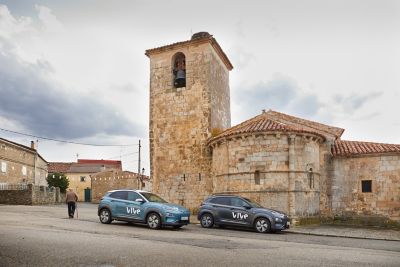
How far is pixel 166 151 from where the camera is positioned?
862 inches

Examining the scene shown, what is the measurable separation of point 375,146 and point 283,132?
569 centimetres

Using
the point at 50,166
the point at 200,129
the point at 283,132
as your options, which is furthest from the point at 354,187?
the point at 50,166

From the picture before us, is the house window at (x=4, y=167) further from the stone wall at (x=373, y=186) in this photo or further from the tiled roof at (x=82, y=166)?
the stone wall at (x=373, y=186)

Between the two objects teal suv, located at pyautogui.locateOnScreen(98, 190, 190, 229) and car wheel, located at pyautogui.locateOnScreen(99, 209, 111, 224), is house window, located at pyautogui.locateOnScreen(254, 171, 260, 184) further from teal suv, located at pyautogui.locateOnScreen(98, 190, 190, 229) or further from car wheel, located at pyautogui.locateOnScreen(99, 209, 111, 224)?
car wheel, located at pyautogui.locateOnScreen(99, 209, 111, 224)

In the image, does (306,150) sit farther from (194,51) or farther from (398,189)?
(194,51)

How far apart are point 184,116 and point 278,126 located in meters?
6.03

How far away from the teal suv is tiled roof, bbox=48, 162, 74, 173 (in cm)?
4992

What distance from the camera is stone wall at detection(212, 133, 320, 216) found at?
56.0 feet

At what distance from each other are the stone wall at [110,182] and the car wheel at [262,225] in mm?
35350

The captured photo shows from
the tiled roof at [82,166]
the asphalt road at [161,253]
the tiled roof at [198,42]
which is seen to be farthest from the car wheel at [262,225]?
the tiled roof at [82,166]

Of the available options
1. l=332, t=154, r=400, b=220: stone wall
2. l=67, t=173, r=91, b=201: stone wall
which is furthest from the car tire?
l=67, t=173, r=91, b=201: stone wall

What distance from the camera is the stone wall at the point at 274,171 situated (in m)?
17.1

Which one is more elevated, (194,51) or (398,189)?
(194,51)

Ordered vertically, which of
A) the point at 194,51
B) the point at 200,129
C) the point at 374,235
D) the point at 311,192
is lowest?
the point at 374,235
